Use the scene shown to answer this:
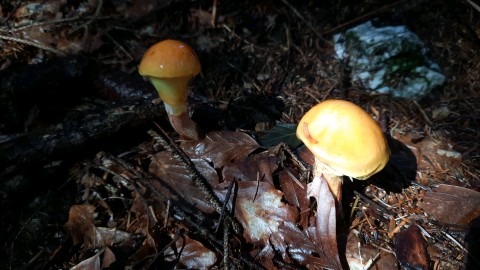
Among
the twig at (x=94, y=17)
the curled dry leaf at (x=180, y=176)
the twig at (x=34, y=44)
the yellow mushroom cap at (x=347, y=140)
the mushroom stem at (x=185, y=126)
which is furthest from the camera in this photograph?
the twig at (x=94, y=17)

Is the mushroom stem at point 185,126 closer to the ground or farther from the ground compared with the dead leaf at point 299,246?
farther from the ground

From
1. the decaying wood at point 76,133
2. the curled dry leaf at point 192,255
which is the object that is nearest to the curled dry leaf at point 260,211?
the curled dry leaf at point 192,255

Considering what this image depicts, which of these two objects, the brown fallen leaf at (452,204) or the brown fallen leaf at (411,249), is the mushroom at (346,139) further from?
the brown fallen leaf at (452,204)

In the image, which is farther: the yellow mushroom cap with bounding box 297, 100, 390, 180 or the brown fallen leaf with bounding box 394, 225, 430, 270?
the brown fallen leaf with bounding box 394, 225, 430, 270

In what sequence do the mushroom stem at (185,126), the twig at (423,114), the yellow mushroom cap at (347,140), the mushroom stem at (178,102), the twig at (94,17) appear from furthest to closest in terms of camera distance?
the twig at (94,17), the twig at (423,114), the mushroom stem at (185,126), the mushroom stem at (178,102), the yellow mushroom cap at (347,140)

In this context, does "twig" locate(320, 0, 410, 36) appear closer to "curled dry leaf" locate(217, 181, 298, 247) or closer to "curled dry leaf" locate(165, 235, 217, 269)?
"curled dry leaf" locate(217, 181, 298, 247)

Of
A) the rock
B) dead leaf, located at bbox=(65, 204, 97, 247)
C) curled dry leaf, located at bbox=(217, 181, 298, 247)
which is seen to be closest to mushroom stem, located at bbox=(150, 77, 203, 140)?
curled dry leaf, located at bbox=(217, 181, 298, 247)
